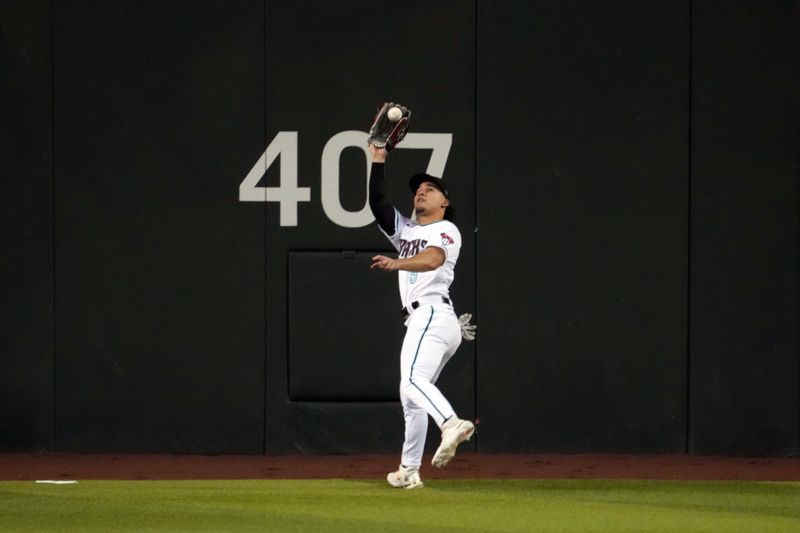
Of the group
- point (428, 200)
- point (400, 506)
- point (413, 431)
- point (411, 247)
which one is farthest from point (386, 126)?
point (400, 506)

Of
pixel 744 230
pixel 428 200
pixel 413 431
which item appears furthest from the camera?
pixel 744 230

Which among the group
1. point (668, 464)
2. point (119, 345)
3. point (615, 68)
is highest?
point (615, 68)

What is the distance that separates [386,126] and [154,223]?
8.96 ft

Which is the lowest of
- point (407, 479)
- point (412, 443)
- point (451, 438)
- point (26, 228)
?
point (407, 479)

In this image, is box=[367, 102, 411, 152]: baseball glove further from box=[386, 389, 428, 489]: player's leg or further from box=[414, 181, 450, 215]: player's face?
box=[386, 389, 428, 489]: player's leg

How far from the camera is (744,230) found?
10453mm

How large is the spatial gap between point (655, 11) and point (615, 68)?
530 millimetres

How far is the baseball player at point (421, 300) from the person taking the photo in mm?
8031

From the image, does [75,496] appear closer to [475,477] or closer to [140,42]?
[475,477]

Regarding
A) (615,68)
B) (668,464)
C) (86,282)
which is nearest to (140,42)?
(86,282)

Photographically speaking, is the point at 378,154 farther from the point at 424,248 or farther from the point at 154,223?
the point at 154,223

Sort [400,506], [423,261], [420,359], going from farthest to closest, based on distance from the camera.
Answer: [420,359]
[423,261]
[400,506]

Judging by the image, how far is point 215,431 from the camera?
34.1 feet

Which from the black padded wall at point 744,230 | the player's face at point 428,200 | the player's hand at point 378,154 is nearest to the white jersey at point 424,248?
the player's face at point 428,200
